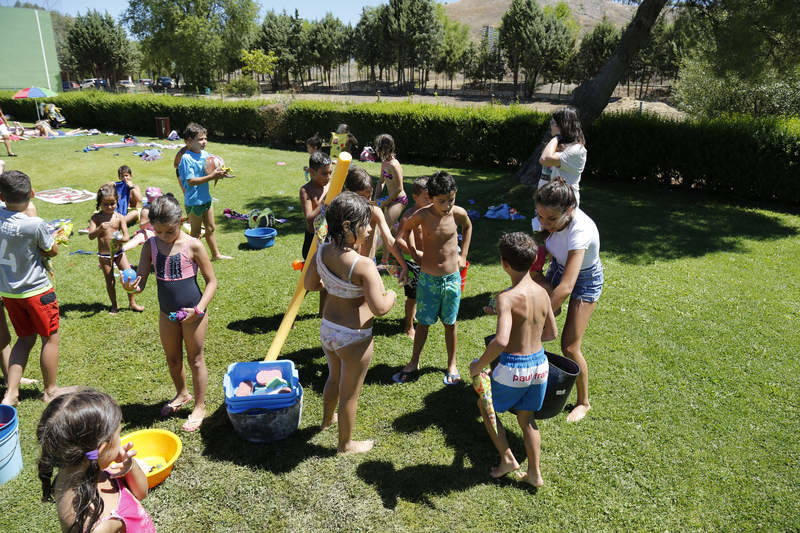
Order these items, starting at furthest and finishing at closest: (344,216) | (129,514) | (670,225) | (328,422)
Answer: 1. (670,225)
2. (328,422)
3. (344,216)
4. (129,514)

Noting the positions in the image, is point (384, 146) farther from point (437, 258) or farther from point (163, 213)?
point (163, 213)

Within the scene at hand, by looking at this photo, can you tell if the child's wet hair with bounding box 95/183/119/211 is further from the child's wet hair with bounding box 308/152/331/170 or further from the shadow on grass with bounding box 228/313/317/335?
the child's wet hair with bounding box 308/152/331/170

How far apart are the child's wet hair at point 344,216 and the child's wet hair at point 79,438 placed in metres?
1.75

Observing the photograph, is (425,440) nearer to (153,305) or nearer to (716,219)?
(153,305)

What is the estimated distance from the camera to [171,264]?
4039 millimetres

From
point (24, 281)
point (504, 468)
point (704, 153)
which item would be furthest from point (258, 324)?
point (704, 153)

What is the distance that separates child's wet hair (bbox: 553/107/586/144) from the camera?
18.6 ft

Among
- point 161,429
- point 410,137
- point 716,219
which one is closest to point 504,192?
point 716,219

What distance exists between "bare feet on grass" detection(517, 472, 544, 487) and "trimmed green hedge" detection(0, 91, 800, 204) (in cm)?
1312

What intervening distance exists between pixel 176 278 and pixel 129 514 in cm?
211

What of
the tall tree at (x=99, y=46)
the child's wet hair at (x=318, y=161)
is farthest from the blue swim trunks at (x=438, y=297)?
the tall tree at (x=99, y=46)

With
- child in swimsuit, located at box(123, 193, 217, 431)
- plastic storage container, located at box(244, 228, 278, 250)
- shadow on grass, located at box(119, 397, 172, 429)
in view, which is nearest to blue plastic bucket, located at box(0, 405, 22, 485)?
shadow on grass, located at box(119, 397, 172, 429)

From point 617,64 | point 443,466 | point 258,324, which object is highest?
point 617,64

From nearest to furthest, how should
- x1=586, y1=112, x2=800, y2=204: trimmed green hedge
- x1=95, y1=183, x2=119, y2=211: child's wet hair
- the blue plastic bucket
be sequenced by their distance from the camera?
the blue plastic bucket < x1=95, y1=183, x2=119, y2=211: child's wet hair < x1=586, y1=112, x2=800, y2=204: trimmed green hedge
